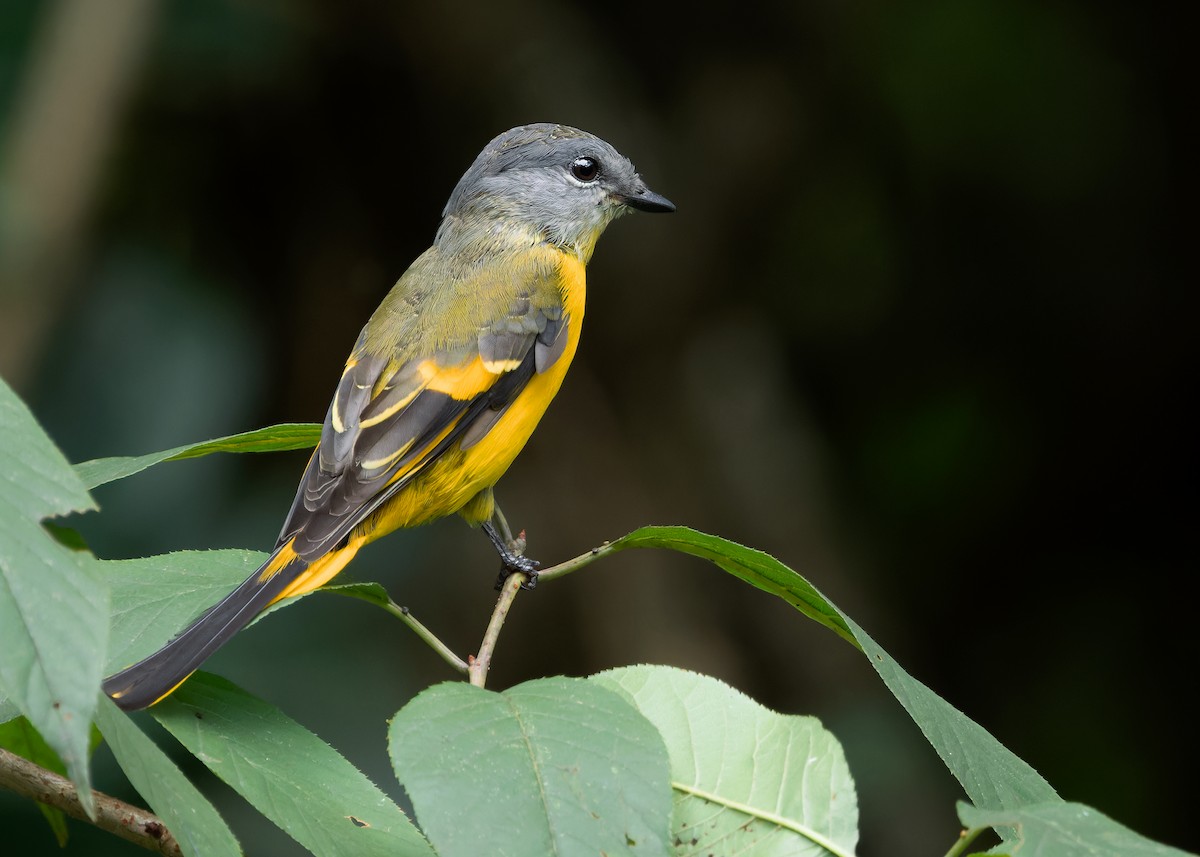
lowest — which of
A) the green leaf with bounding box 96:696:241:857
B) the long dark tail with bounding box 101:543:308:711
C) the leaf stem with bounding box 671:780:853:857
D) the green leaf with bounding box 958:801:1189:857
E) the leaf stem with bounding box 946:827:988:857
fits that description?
the leaf stem with bounding box 671:780:853:857

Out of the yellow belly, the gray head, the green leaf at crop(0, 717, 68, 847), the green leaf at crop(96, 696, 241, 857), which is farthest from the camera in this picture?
the gray head

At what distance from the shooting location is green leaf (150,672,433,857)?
150 centimetres

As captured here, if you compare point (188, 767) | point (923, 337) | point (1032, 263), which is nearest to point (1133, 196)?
point (1032, 263)

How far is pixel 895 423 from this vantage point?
5863 mm

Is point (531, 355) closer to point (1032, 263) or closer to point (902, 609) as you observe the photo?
point (902, 609)

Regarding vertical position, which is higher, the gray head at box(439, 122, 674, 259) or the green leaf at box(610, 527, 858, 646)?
the gray head at box(439, 122, 674, 259)

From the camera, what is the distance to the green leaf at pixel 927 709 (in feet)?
4.85

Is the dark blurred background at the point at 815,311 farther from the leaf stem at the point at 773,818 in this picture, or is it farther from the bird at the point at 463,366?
the leaf stem at the point at 773,818

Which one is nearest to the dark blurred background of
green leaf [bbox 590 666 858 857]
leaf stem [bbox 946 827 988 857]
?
green leaf [bbox 590 666 858 857]

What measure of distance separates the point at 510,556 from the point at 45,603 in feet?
6.07

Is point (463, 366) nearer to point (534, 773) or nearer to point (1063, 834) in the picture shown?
point (534, 773)

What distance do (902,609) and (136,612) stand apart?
4598mm

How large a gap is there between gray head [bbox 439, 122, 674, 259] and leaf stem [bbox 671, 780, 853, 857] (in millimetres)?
2348

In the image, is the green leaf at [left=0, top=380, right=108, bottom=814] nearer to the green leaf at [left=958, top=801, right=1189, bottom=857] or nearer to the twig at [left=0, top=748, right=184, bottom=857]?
the twig at [left=0, top=748, right=184, bottom=857]
